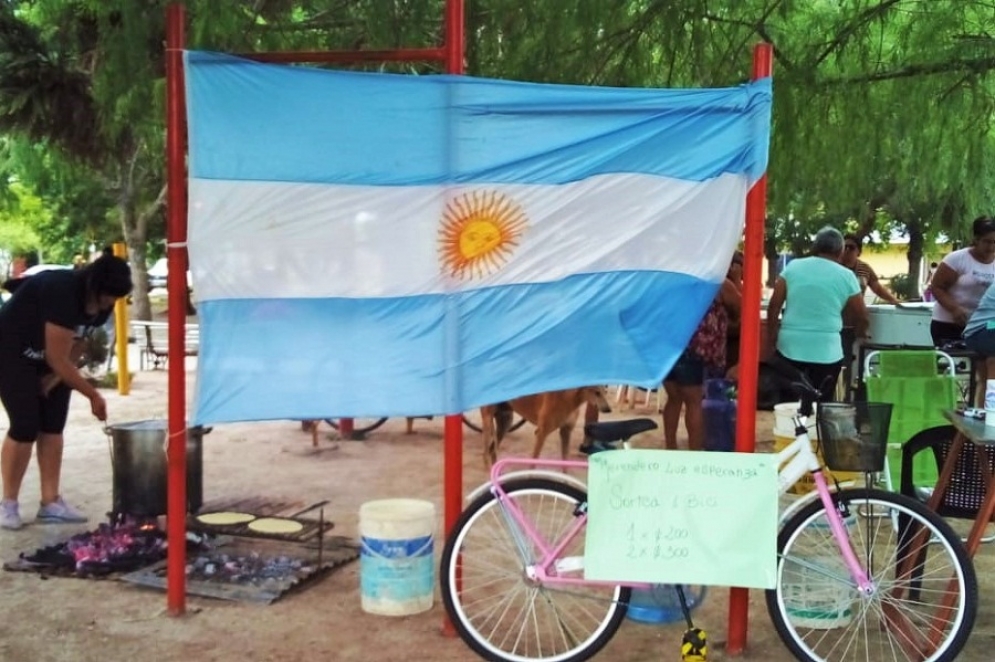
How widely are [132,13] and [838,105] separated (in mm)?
4515

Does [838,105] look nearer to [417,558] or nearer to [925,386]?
[925,386]

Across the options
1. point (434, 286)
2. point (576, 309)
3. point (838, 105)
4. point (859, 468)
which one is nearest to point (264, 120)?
point (434, 286)

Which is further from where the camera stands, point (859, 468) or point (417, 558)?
point (417, 558)

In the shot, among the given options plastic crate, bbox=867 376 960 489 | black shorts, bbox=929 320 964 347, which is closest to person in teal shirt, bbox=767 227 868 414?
plastic crate, bbox=867 376 960 489

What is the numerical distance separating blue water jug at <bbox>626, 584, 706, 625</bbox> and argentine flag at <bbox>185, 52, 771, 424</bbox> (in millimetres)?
1014

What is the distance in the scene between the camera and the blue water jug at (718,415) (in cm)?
736

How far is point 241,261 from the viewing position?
4133 millimetres

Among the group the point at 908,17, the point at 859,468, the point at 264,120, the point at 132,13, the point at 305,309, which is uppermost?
the point at 908,17

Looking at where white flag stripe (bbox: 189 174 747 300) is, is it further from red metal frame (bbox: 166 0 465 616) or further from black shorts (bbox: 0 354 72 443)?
black shorts (bbox: 0 354 72 443)

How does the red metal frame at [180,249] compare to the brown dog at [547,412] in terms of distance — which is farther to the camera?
the brown dog at [547,412]

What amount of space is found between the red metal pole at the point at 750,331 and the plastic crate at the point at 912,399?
1920mm

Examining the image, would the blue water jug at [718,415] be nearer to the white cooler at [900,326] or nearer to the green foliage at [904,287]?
the white cooler at [900,326]

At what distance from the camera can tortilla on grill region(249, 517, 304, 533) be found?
17.6ft

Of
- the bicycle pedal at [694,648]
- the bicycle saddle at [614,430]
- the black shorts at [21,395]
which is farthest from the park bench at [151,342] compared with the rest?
the bicycle pedal at [694,648]
